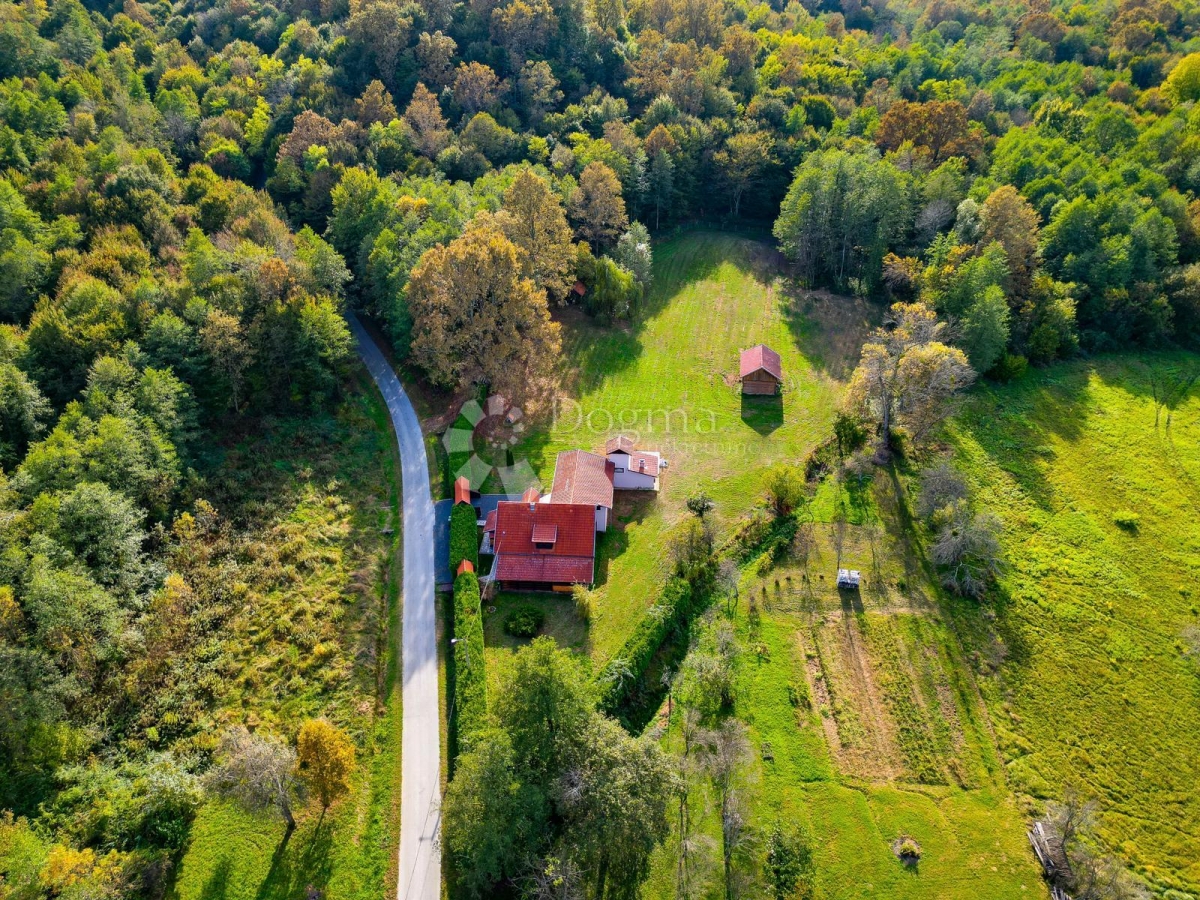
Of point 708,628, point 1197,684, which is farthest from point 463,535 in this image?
point 1197,684

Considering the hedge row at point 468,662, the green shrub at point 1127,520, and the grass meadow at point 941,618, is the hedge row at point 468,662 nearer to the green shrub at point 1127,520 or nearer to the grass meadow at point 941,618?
the grass meadow at point 941,618

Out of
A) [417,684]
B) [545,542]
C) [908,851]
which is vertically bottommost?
[908,851]

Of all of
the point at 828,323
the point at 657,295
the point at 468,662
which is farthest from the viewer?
the point at 657,295

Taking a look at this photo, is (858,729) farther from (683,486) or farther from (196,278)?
(196,278)

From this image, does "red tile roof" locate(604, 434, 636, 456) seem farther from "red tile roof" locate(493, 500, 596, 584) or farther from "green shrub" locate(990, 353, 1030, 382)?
"green shrub" locate(990, 353, 1030, 382)

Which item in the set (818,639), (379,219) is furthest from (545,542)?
(379,219)

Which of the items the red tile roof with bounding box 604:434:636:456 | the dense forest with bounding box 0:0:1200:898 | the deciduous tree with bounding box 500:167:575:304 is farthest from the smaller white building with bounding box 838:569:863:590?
the deciduous tree with bounding box 500:167:575:304

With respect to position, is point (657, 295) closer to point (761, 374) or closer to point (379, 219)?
point (761, 374)
